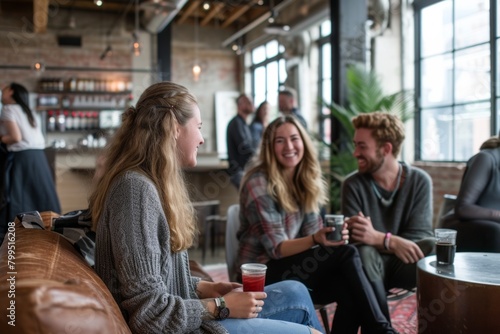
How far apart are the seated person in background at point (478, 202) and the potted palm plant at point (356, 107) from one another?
1.64 meters

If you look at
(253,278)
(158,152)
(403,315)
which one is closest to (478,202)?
(403,315)

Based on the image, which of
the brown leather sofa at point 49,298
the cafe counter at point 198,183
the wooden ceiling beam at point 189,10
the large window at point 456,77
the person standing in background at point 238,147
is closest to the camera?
the brown leather sofa at point 49,298

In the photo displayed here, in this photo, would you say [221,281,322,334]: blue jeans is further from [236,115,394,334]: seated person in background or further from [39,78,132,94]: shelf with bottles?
[39,78,132,94]: shelf with bottles

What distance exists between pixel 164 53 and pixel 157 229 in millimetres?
9277

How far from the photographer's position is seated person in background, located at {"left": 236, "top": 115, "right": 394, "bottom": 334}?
7.06 feet

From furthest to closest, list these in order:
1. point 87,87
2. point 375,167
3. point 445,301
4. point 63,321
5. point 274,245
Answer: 1. point 87,87
2. point 375,167
3. point 274,245
4. point 445,301
5. point 63,321

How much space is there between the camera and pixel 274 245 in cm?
230

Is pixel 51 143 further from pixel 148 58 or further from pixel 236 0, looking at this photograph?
pixel 236 0

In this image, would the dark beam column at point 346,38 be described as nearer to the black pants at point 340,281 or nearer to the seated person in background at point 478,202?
the seated person in background at point 478,202

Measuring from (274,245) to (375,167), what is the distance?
2.45 feet

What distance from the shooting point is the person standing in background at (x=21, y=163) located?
4023 millimetres

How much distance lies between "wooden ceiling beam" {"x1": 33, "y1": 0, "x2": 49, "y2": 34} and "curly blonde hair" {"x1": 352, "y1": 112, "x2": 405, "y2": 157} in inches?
265

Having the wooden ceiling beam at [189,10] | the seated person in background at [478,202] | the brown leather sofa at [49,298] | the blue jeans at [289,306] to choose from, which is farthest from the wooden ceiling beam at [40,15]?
the brown leather sofa at [49,298]

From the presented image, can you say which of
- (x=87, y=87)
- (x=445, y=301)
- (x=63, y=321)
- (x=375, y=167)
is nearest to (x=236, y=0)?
(x=87, y=87)
